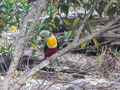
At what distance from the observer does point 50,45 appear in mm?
3348

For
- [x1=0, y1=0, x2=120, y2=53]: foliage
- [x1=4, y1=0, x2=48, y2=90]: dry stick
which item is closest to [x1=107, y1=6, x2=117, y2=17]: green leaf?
[x1=0, y1=0, x2=120, y2=53]: foliage

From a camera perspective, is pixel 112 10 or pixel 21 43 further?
pixel 112 10

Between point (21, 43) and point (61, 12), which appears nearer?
point (21, 43)

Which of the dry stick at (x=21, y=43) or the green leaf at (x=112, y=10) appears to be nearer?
the dry stick at (x=21, y=43)

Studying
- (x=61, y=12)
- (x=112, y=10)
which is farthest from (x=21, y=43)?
(x=112, y=10)

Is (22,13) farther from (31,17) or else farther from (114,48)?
(114,48)

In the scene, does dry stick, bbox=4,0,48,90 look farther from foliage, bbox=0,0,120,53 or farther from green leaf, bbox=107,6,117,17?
green leaf, bbox=107,6,117,17

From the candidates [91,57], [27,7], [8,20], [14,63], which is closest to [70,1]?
[27,7]

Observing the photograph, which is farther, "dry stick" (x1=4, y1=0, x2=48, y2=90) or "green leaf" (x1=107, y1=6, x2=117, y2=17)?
"green leaf" (x1=107, y1=6, x2=117, y2=17)

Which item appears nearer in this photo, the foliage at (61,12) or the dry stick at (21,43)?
the dry stick at (21,43)

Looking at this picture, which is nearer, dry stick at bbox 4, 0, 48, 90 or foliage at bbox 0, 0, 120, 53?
dry stick at bbox 4, 0, 48, 90

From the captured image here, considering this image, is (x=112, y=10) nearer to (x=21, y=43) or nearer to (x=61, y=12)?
(x=61, y=12)

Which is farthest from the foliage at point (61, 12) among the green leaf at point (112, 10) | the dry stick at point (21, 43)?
the dry stick at point (21, 43)

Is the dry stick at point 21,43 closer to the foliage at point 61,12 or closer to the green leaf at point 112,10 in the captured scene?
the foliage at point 61,12
